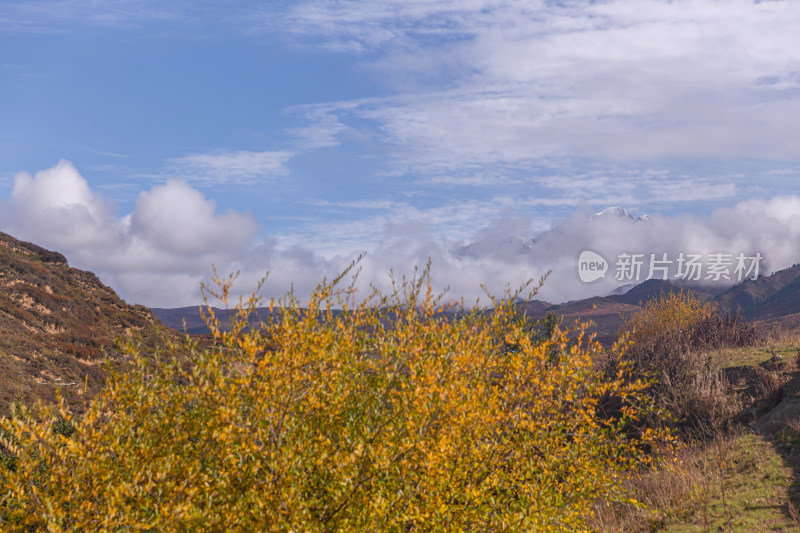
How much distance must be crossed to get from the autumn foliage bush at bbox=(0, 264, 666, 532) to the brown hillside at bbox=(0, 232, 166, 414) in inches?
672

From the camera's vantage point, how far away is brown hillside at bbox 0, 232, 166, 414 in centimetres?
3055

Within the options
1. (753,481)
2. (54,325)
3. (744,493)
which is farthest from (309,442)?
(54,325)

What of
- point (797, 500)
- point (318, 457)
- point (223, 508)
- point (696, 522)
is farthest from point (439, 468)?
point (797, 500)

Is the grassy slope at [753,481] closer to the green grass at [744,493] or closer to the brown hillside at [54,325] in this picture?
the green grass at [744,493]

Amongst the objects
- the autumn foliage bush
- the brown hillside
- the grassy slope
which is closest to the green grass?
the grassy slope

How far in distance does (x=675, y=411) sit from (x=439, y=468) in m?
15.6

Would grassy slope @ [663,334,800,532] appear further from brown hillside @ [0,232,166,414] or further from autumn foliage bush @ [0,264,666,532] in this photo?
brown hillside @ [0,232,166,414]

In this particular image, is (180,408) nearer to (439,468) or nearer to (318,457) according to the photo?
(318,457)

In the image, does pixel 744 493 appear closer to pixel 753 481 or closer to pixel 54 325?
pixel 753 481

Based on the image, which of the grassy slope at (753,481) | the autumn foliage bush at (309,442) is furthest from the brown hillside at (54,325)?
the grassy slope at (753,481)

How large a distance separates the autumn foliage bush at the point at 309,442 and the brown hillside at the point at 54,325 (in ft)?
56.0

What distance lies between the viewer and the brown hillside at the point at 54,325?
100 ft

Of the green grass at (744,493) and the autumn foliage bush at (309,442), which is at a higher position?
the autumn foliage bush at (309,442)

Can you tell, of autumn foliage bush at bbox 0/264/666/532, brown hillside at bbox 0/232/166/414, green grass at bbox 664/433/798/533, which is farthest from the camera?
brown hillside at bbox 0/232/166/414
